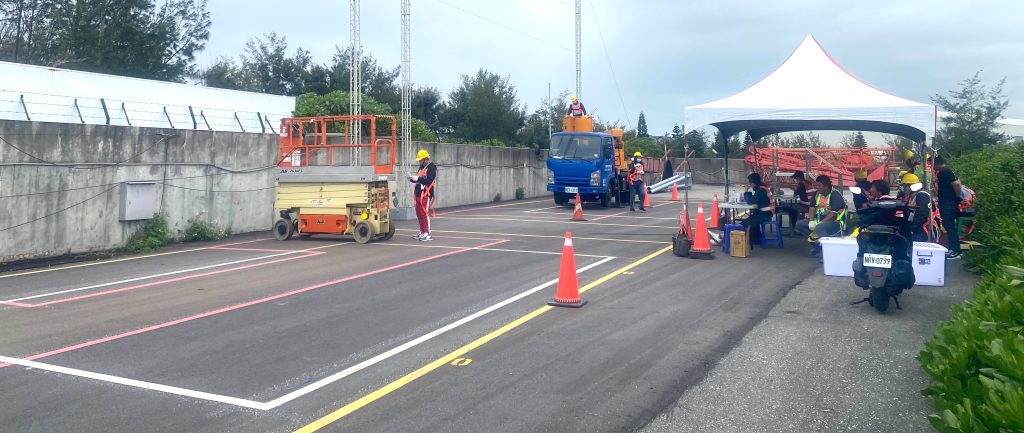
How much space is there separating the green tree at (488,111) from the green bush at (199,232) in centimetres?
3057

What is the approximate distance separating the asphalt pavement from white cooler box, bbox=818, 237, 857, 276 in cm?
59

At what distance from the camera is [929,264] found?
1095 cm

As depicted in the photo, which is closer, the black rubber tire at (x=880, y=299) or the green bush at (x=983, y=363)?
the green bush at (x=983, y=363)

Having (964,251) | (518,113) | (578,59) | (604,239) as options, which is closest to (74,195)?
(604,239)

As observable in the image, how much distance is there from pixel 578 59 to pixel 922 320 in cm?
2934

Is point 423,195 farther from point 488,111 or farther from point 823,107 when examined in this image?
point 488,111

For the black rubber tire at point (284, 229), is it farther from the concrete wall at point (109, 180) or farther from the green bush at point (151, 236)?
the green bush at point (151, 236)

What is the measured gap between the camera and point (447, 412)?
5.91 metres

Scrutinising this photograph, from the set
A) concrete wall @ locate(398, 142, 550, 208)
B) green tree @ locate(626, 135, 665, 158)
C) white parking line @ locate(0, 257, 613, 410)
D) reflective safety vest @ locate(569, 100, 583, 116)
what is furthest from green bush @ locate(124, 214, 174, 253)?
green tree @ locate(626, 135, 665, 158)

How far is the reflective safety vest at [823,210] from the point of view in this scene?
563 inches

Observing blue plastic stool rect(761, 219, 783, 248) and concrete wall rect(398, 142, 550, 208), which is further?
concrete wall rect(398, 142, 550, 208)

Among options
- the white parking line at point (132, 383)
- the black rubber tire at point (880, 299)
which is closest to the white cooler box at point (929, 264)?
the black rubber tire at point (880, 299)

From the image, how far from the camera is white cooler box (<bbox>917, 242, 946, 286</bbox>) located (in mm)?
10844

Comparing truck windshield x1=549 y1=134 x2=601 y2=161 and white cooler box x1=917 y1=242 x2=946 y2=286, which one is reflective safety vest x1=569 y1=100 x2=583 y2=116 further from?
white cooler box x1=917 y1=242 x2=946 y2=286
